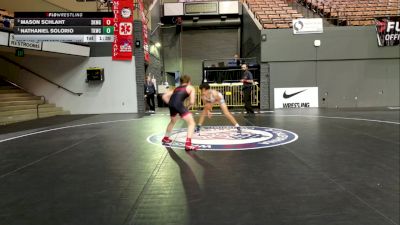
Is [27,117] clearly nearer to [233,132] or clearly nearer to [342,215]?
[233,132]

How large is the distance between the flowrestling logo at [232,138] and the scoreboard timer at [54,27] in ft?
14.4

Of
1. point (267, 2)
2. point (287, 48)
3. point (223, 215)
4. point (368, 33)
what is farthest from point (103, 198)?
point (267, 2)

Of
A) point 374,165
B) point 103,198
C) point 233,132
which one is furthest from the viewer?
point 233,132

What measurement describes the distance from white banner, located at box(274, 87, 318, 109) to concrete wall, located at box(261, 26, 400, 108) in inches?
9.6

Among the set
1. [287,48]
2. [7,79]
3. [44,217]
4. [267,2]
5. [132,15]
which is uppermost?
[267,2]

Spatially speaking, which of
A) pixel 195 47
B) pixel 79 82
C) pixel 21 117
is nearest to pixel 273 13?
pixel 195 47

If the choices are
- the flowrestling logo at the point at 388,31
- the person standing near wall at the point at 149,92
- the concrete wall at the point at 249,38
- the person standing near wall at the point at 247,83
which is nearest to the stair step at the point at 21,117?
the person standing near wall at the point at 149,92

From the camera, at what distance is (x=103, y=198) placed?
4.35 metres

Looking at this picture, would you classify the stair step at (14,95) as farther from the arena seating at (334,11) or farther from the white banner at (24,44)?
the arena seating at (334,11)

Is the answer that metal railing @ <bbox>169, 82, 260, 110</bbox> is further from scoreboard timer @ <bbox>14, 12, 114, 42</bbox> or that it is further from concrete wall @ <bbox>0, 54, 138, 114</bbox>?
scoreboard timer @ <bbox>14, 12, 114, 42</bbox>

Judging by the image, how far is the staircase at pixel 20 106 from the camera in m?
14.7

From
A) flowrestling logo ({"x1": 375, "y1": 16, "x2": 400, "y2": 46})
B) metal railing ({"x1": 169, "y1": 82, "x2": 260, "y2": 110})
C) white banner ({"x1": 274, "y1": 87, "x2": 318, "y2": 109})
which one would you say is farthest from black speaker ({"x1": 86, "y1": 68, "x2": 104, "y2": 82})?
flowrestling logo ({"x1": 375, "y1": 16, "x2": 400, "y2": 46})

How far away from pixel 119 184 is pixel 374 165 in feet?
12.1

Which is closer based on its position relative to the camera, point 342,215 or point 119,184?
point 342,215
